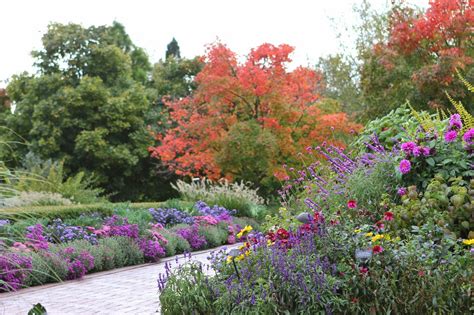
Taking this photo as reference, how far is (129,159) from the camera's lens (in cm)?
2027

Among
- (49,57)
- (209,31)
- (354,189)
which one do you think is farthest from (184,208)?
(49,57)

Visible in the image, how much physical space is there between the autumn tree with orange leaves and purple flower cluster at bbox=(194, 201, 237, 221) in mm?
1941

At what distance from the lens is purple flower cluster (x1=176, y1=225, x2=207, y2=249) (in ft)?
34.2

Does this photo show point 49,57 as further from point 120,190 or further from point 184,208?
point 184,208

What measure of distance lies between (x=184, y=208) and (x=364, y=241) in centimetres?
902

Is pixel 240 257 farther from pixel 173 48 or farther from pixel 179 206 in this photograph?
pixel 173 48

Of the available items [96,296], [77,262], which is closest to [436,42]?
[77,262]

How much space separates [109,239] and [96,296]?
95.2 inches

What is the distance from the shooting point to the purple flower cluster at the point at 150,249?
8880 mm

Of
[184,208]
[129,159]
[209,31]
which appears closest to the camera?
[184,208]

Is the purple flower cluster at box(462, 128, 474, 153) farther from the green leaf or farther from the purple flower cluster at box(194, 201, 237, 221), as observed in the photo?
the purple flower cluster at box(194, 201, 237, 221)

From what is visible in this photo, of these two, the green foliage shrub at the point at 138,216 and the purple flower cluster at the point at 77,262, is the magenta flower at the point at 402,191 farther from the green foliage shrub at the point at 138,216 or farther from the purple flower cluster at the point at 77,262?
the green foliage shrub at the point at 138,216

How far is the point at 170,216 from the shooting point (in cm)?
1177

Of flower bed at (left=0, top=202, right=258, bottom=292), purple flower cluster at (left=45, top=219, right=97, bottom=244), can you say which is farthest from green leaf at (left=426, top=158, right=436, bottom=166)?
purple flower cluster at (left=45, top=219, right=97, bottom=244)
